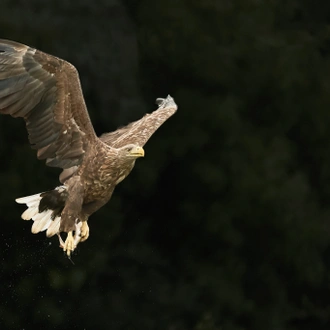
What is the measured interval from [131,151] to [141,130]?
619 mm

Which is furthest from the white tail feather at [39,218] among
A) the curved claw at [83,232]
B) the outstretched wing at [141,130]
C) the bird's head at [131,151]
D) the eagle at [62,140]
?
the bird's head at [131,151]

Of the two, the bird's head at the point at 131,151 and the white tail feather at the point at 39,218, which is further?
the white tail feather at the point at 39,218

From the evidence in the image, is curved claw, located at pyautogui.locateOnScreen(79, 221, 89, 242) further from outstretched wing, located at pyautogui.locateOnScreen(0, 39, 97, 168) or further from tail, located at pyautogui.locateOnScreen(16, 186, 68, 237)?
outstretched wing, located at pyautogui.locateOnScreen(0, 39, 97, 168)

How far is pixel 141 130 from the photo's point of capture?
5746mm

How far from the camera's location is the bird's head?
16.8 ft

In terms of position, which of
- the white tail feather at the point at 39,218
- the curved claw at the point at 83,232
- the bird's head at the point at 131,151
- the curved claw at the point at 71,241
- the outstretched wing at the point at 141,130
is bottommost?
the white tail feather at the point at 39,218

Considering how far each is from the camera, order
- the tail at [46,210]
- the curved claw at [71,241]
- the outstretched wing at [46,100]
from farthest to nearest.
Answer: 1. the tail at [46,210]
2. the curved claw at [71,241]
3. the outstretched wing at [46,100]

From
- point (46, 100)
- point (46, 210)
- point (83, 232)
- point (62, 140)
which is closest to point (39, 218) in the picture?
point (46, 210)

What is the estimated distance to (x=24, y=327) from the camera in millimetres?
7527

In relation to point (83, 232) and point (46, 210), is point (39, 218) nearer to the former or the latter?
point (46, 210)

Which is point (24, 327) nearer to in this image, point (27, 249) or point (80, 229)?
point (27, 249)

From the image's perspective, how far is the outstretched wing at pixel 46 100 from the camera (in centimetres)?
505

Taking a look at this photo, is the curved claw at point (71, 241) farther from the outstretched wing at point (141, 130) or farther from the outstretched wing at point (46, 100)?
the outstretched wing at point (141, 130)

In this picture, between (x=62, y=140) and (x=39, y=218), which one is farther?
(x=39, y=218)
